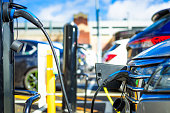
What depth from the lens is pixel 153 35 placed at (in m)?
2.65

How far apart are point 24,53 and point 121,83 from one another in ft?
15.2

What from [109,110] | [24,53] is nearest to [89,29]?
[24,53]

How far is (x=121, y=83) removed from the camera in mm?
1647

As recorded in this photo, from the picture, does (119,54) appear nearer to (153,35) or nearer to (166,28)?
(153,35)

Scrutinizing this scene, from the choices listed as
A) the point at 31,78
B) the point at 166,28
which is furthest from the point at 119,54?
the point at 31,78

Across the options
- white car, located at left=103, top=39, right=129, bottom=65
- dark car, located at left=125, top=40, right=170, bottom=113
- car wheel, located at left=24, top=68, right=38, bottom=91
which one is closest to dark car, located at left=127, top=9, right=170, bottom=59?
white car, located at left=103, top=39, right=129, bottom=65

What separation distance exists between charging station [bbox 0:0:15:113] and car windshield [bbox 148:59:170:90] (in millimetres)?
1006

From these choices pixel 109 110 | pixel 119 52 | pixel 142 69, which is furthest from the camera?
pixel 119 52

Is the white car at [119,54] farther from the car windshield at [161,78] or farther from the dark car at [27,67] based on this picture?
the car windshield at [161,78]

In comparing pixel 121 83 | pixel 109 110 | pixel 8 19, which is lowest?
pixel 109 110

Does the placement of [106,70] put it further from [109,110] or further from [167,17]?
[109,110]

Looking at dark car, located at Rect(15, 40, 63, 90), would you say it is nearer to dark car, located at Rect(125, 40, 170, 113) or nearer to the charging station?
the charging station

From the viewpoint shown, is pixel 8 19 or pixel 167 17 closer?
pixel 8 19

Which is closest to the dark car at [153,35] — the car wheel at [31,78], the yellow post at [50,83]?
the yellow post at [50,83]
